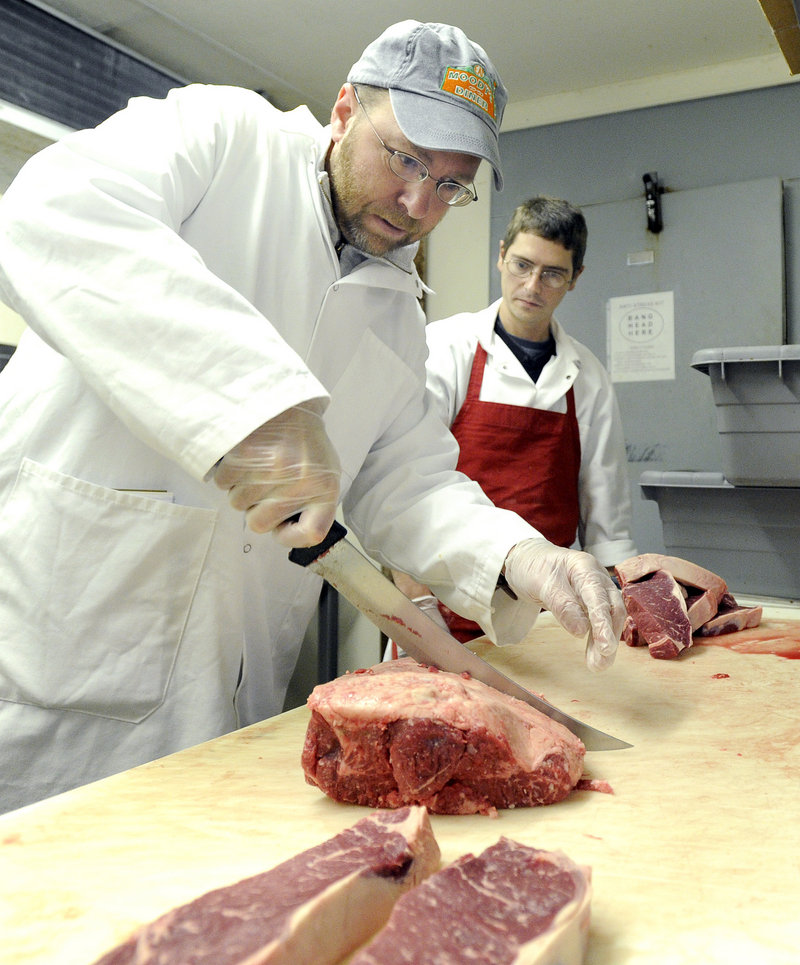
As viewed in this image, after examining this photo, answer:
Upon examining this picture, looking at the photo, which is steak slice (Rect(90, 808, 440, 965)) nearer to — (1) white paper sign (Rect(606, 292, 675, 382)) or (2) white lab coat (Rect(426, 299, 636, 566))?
(2) white lab coat (Rect(426, 299, 636, 566))

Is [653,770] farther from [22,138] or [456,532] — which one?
[22,138]

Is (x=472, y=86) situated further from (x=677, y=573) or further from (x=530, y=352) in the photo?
(x=530, y=352)

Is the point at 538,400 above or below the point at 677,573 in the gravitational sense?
above

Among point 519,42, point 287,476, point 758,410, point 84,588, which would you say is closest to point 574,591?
point 287,476

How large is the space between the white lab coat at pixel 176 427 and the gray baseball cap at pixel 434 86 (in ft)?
0.90

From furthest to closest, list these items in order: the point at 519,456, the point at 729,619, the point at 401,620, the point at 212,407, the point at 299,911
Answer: the point at 519,456 < the point at 729,619 < the point at 401,620 < the point at 212,407 < the point at 299,911

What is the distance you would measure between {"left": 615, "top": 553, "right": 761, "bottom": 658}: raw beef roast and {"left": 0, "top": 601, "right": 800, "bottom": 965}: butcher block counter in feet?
1.55

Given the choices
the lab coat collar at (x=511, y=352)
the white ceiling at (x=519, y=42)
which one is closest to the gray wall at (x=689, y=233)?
the white ceiling at (x=519, y=42)

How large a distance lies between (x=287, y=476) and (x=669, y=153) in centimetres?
399

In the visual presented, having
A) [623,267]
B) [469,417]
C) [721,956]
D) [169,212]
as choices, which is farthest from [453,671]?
[623,267]

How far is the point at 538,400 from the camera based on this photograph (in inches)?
130

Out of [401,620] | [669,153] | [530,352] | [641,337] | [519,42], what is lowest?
[401,620]

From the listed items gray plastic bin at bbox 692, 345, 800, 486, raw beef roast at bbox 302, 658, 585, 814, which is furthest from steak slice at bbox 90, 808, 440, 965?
gray plastic bin at bbox 692, 345, 800, 486

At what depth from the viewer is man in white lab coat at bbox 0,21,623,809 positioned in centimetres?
128
